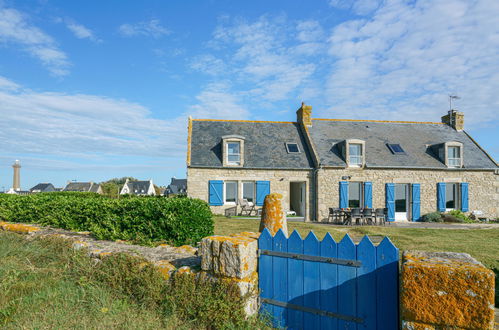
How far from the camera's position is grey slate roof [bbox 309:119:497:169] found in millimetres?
18797

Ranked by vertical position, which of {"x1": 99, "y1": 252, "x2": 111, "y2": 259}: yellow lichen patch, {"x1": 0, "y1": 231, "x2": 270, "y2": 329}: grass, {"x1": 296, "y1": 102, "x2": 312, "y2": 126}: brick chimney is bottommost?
{"x1": 0, "y1": 231, "x2": 270, "y2": 329}: grass

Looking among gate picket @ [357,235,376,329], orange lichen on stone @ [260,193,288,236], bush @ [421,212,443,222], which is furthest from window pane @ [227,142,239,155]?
gate picket @ [357,235,376,329]

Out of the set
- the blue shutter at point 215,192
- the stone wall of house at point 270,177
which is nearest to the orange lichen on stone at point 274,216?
the blue shutter at point 215,192

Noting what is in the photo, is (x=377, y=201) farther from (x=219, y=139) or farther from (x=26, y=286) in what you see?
(x=26, y=286)

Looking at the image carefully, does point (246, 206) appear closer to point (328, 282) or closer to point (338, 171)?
point (338, 171)

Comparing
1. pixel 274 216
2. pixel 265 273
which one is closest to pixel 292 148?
pixel 274 216

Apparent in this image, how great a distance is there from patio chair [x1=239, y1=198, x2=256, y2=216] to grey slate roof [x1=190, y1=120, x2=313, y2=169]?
2.08 m

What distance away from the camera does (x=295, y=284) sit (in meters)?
3.82

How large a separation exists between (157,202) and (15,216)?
6624 millimetres

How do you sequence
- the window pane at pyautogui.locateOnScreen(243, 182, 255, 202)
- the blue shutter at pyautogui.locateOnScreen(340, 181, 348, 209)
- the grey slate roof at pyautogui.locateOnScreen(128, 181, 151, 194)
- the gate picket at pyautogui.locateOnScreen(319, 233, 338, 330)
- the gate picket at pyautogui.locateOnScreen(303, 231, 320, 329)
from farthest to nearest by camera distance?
the grey slate roof at pyautogui.locateOnScreen(128, 181, 151, 194), the window pane at pyautogui.locateOnScreen(243, 182, 255, 202), the blue shutter at pyautogui.locateOnScreen(340, 181, 348, 209), the gate picket at pyautogui.locateOnScreen(303, 231, 320, 329), the gate picket at pyautogui.locateOnScreen(319, 233, 338, 330)

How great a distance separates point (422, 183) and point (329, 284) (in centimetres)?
1788

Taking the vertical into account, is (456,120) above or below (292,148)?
above

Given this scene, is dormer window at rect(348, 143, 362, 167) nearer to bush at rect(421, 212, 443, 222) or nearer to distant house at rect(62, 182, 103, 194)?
bush at rect(421, 212, 443, 222)

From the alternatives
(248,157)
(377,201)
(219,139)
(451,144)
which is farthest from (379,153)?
(219,139)
